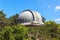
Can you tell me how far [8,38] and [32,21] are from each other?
26.9 meters

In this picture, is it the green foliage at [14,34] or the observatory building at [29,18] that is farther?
the observatory building at [29,18]

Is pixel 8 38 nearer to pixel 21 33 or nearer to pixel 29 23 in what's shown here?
pixel 21 33

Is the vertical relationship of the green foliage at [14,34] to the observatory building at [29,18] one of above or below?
below

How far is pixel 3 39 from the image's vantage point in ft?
108

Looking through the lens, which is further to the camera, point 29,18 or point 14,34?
point 29,18

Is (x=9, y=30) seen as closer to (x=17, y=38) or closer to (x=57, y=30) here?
(x=17, y=38)

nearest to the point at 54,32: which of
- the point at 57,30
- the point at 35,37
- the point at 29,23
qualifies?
the point at 57,30

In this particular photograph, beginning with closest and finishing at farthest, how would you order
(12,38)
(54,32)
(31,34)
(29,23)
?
(12,38), (31,34), (54,32), (29,23)

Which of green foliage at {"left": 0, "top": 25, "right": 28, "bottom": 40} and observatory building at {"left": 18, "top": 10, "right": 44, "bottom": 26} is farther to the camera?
observatory building at {"left": 18, "top": 10, "right": 44, "bottom": 26}

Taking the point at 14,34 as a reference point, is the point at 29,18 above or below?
above

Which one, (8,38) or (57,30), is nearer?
(8,38)

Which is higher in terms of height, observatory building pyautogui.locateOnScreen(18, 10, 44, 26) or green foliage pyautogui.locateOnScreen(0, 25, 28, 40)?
observatory building pyautogui.locateOnScreen(18, 10, 44, 26)

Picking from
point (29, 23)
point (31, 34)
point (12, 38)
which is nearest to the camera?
point (12, 38)

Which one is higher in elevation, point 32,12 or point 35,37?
point 32,12
